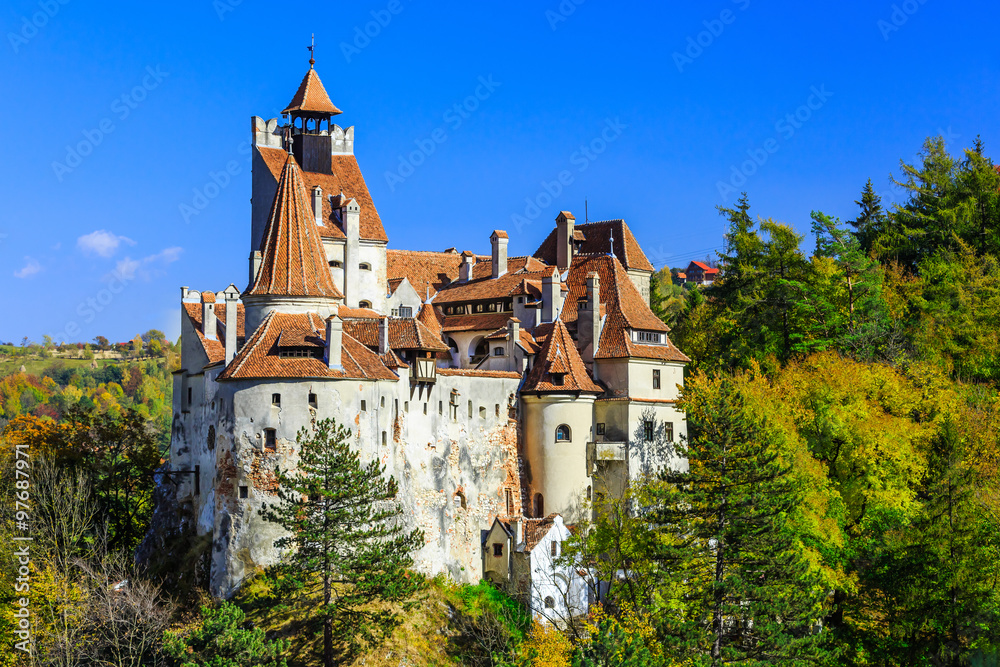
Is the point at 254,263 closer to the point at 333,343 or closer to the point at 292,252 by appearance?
the point at 292,252

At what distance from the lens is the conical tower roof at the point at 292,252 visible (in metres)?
60.5

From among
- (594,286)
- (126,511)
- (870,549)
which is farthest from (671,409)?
(126,511)

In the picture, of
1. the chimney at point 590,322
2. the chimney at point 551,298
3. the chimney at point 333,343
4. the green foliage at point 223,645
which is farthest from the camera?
the chimney at point 551,298

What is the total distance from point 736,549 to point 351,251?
32344mm

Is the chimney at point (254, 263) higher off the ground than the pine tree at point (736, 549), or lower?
higher

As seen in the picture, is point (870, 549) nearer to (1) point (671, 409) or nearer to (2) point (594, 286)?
(1) point (671, 409)

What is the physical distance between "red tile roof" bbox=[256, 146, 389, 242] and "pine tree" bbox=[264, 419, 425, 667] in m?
22.0

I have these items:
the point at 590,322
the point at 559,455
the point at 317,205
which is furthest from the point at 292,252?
the point at 559,455

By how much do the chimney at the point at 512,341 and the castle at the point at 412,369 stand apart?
0.34 ft

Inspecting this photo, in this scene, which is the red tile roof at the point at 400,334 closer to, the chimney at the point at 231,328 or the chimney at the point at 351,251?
the chimney at the point at 231,328

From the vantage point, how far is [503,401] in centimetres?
6681

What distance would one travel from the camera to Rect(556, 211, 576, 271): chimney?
76750mm

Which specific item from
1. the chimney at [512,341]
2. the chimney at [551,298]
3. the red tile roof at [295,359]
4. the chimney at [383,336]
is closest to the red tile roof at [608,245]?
the chimney at [551,298]

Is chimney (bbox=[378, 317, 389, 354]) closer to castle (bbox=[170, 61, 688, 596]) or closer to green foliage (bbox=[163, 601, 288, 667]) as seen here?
A: castle (bbox=[170, 61, 688, 596])
